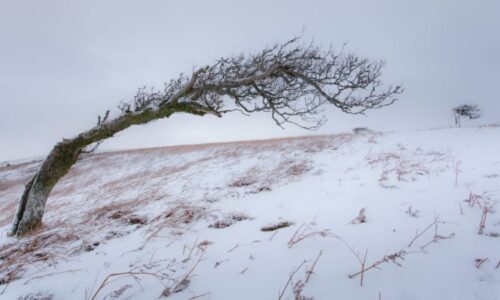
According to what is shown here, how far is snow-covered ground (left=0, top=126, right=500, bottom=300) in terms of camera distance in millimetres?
2182

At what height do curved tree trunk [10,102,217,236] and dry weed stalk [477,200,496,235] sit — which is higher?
curved tree trunk [10,102,217,236]

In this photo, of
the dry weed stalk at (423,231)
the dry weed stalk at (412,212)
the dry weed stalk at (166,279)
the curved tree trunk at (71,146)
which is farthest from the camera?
the curved tree trunk at (71,146)

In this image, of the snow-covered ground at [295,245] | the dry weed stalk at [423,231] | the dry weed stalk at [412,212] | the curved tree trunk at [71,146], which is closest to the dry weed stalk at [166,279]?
the snow-covered ground at [295,245]

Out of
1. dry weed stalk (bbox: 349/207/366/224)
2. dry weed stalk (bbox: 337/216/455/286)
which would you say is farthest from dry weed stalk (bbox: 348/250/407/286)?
dry weed stalk (bbox: 349/207/366/224)

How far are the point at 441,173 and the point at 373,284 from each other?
3.87 m

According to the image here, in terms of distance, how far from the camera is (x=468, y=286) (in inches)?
77.4

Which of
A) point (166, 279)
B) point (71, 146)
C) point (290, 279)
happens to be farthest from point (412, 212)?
point (71, 146)

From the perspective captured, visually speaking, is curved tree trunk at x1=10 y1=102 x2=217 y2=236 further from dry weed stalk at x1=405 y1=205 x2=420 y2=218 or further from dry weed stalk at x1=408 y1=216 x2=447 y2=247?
dry weed stalk at x1=408 y1=216 x2=447 y2=247

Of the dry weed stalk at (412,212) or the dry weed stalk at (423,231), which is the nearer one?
the dry weed stalk at (423,231)

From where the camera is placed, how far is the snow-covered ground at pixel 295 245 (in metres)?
2.18

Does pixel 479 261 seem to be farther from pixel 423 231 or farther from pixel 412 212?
pixel 412 212

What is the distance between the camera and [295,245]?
9.50ft

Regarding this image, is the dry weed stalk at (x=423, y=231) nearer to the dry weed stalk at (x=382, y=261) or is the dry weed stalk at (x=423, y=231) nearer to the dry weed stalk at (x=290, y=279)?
the dry weed stalk at (x=382, y=261)

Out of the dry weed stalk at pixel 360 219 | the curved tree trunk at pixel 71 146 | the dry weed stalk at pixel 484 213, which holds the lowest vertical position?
the dry weed stalk at pixel 360 219
